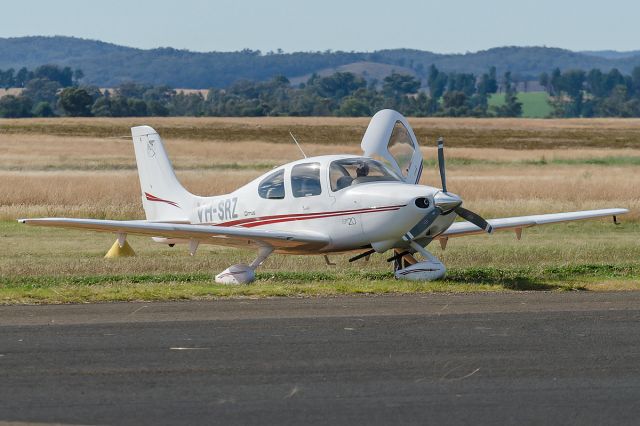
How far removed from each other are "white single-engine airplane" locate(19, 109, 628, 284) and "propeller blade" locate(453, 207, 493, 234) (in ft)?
0.05

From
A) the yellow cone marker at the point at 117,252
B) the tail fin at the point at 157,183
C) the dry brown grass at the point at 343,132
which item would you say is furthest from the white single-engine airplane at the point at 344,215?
the dry brown grass at the point at 343,132

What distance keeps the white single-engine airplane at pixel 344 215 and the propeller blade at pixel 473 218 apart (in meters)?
0.02

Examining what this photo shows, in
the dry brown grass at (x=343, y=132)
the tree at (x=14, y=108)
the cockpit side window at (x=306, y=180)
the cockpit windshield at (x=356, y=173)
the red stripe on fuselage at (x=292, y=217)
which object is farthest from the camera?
the tree at (x=14, y=108)

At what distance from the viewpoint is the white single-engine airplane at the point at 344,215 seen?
14.8 m

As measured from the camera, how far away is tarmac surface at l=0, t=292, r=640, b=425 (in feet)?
24.6

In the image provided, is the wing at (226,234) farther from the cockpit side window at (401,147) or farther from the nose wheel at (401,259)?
the cockpit side window at (401,147)

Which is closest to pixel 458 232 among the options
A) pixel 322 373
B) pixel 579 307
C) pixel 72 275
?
pixel 579 307

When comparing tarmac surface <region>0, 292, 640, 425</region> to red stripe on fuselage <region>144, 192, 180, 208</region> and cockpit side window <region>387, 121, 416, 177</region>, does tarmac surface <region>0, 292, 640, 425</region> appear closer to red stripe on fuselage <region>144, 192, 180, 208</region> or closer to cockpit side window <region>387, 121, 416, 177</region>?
cockpit side window <region>387, 121, 416, 177</region>

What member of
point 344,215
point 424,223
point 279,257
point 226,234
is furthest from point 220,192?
point 424,223

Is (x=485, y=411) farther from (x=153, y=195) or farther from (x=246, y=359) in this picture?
(x=153, y=195)

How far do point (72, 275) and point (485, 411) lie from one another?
10.7 m

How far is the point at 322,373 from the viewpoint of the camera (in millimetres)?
8617

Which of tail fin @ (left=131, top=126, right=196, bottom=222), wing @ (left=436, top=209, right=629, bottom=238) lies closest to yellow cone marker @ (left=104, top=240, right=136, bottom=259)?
tail fin @ (left=131, top=126, right=196, bottom=222)

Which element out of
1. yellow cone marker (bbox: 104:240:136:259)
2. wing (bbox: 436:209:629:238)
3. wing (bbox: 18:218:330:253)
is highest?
wing (bbox: 18:218:330:253)
